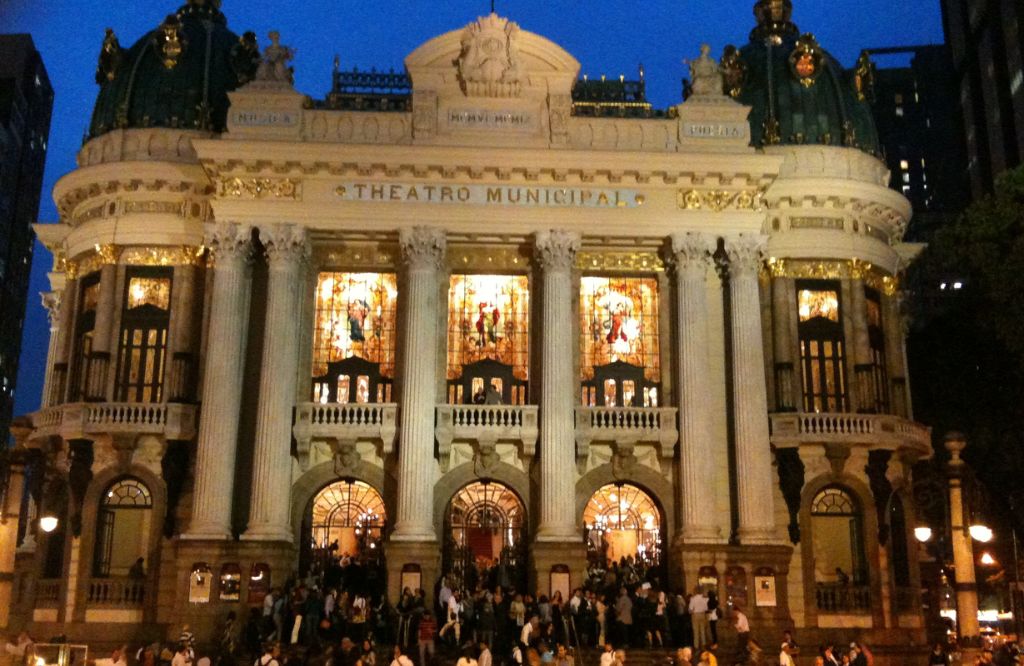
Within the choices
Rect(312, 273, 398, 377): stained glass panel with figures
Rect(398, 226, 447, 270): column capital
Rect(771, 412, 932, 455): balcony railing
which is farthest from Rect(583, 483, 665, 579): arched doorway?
Rect(398, 226, 447, 270): column capital

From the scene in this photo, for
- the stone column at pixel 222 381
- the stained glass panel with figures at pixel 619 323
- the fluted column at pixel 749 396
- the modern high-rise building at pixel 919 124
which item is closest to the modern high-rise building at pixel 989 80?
the modern high-rise building at pixel 919 124

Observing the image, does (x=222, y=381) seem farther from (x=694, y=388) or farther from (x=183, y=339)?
(x=694, y=388)

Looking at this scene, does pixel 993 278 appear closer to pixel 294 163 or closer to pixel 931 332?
pixel 931 332

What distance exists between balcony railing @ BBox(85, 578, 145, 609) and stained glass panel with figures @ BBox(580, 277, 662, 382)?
1510cm

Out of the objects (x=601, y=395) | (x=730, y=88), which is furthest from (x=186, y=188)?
(x=730, y=88)

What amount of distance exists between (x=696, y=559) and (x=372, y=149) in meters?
15.7

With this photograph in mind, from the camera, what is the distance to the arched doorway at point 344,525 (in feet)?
112

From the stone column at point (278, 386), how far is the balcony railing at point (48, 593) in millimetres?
6967

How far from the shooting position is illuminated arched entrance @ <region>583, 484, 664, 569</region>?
114 ft

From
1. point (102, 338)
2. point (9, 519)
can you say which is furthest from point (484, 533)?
point (102, 338)

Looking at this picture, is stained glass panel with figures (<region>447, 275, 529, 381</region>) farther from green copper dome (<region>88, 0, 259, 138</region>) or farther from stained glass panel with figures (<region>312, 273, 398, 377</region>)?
green copper dome (<region>88, 0, 259, 138</region>)

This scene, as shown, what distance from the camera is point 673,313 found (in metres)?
35.9

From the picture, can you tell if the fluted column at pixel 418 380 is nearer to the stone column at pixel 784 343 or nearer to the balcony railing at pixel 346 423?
the balcony railing at pixel 346 423

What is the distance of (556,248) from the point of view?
35000 mm
